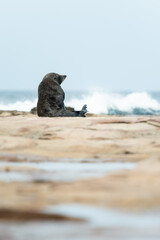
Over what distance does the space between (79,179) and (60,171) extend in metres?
0.50

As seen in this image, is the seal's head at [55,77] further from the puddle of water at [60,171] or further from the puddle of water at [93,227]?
the puddle of water at [93,227]

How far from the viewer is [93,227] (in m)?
2.99

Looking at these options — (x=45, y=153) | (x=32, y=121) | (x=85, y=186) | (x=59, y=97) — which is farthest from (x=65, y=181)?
(x=59, y=97)

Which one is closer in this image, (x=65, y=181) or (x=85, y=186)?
(x=85, y=186)

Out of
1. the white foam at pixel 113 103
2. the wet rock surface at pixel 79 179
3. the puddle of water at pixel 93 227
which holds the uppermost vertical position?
the white foam at pixel 113 103

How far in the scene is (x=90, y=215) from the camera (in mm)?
3184

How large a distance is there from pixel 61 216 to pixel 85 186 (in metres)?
0.79

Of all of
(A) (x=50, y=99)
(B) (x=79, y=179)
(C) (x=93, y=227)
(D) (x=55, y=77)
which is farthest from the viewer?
(D) (x=55, y=77)

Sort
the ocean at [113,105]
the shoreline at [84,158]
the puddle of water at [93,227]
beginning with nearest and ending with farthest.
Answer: the puddle of water at [93,227] → the shoreline at [84,158] → the ocean at [113,105]

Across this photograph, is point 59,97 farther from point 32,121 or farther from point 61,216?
point 61,216

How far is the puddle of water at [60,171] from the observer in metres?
4.39

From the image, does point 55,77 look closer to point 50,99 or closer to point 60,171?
point 50,99

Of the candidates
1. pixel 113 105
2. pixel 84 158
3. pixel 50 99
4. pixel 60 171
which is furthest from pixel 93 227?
pixel 113 105

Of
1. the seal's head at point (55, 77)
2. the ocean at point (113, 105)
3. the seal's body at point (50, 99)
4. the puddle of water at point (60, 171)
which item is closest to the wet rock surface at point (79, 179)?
the puddle of water at point (60, 171)
